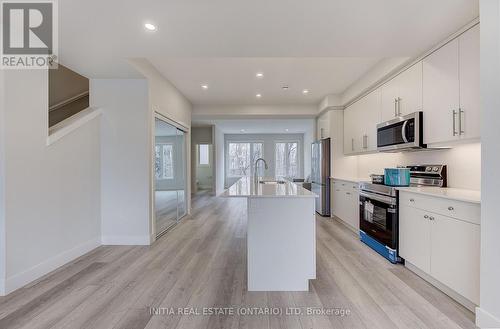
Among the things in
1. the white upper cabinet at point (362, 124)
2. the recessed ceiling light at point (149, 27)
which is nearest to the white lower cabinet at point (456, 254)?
the white upper cabinet at point (362, 124)

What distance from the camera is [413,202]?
2.59 metres

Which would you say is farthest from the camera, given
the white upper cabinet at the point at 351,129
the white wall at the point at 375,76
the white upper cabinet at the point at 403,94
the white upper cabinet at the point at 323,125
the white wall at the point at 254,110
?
the white wall at the point at 254,110

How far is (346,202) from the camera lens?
4.50 m

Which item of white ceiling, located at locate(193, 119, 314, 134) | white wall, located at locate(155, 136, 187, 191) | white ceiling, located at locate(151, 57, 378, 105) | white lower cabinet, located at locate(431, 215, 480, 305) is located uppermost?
white ceiling, located at locate(151, 57, 378, 105)

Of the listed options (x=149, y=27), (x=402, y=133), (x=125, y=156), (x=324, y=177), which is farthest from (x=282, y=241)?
(x=324, y=177)

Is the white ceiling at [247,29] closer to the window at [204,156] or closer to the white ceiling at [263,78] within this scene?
the white ceiling at [263,78]

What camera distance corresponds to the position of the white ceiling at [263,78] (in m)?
3.53

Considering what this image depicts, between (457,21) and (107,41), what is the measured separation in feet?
11.1

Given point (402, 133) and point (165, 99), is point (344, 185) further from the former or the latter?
point (165, 99)

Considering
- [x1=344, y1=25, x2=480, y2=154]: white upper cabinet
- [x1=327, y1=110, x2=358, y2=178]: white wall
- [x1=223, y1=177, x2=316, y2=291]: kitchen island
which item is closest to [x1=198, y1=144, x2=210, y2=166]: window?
[x1=327, y1=110, x2=358, y2=178]: white wall

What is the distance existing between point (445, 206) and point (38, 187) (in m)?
4.02

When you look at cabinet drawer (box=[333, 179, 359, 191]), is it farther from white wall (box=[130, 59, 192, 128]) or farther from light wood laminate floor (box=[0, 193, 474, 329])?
white wall (box=[130, 59, 192, 128])

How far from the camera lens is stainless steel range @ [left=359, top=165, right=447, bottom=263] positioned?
2836mm

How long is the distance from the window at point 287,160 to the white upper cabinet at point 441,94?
8.77m
